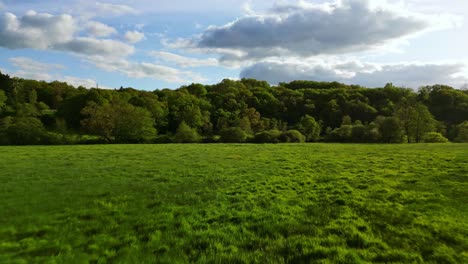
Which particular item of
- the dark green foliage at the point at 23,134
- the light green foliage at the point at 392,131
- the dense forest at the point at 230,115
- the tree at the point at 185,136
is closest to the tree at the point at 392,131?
the light green foliage at the point at 392,131

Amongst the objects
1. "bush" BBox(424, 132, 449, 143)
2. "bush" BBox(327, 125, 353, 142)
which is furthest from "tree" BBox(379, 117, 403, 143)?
"bush" BBox(424, 132, 449, 143)

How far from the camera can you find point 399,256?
954 centimetres

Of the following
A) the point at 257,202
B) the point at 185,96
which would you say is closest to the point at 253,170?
the point at 257,202

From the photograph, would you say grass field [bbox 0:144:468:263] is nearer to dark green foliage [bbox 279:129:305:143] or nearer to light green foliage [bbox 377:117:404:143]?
light green foliage [bbox 377:117:404:143]

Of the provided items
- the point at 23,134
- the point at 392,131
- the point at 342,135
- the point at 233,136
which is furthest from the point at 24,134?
the point at 392,131

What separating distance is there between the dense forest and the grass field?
56965mm

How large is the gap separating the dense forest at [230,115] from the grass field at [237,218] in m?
57.0

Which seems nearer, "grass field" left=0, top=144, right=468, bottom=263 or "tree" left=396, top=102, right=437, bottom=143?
"grass field" left=0, top=144, right=468, bottom=263

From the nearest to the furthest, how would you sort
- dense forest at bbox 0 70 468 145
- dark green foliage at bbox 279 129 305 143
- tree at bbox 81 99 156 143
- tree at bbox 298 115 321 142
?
1. tree at bbox 81 99 156 143
2. dense forest at bbox 0 70 468 145
3. dark green foliage at bbox 279 129 305 143
4. tree at bbox 298 115 321 142

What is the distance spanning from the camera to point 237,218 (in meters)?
13.6

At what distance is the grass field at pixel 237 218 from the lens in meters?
9.98

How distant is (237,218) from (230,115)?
4377 inches

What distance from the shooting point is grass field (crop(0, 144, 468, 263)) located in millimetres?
9984

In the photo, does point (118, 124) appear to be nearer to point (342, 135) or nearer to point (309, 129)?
point (342, 135)
